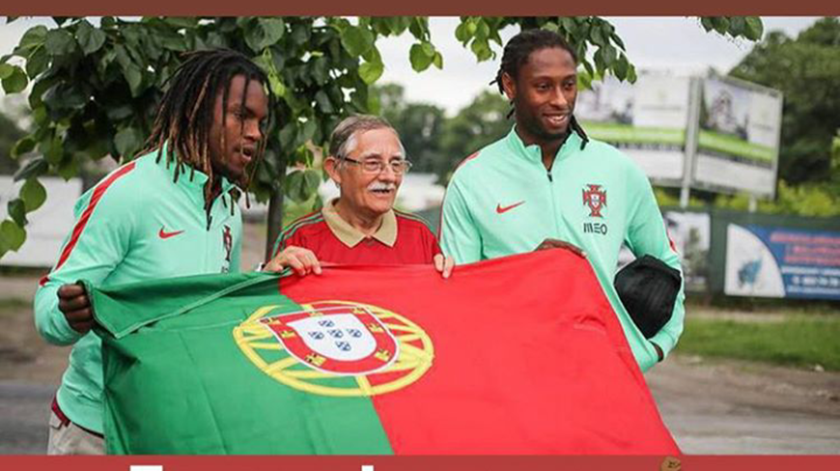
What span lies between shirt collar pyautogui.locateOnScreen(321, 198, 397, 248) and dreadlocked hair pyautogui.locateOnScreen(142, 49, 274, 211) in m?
0.52

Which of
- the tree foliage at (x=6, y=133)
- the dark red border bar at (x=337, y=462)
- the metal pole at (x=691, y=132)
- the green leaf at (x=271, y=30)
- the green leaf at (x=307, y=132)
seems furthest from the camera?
the metal pole at (x=691, y=132)

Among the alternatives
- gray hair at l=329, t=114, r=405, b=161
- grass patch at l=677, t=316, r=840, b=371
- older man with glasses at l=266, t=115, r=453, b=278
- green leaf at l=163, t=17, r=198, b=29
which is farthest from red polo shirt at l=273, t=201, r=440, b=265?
→ grass patch at l=677, t=316, r=840, b=371

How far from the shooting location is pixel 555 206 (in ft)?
14.1

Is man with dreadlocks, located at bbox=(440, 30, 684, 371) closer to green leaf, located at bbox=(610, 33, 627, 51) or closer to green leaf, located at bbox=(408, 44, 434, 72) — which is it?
green leaf, located at bbox=(610, 33, 627, 51)

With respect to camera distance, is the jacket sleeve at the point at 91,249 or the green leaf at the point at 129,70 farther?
the green leaf at the point at 129,70

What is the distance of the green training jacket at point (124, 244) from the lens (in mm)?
3447

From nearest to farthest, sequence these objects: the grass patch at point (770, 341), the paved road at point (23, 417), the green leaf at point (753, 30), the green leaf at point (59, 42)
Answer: the green leaf at point (59, 42)
the green leaf at point (753, 30)
the paved road at point (23, 417)
the grass patch at point (770, 341)

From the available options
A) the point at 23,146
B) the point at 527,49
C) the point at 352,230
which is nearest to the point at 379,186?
the point at 352,230

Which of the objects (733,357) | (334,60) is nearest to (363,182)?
(334,60)

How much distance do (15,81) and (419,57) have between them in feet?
6.60

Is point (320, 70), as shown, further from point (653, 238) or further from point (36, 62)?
point (653, 238)

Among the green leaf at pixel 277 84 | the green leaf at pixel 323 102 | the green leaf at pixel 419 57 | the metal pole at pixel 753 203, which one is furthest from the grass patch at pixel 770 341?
the green leaf at pixel 277 84

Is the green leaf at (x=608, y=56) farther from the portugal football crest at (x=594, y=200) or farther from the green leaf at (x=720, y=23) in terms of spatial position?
the portugal football crest at (x=594, y=200)

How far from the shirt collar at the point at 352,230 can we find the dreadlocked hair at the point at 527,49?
2.21 ft
